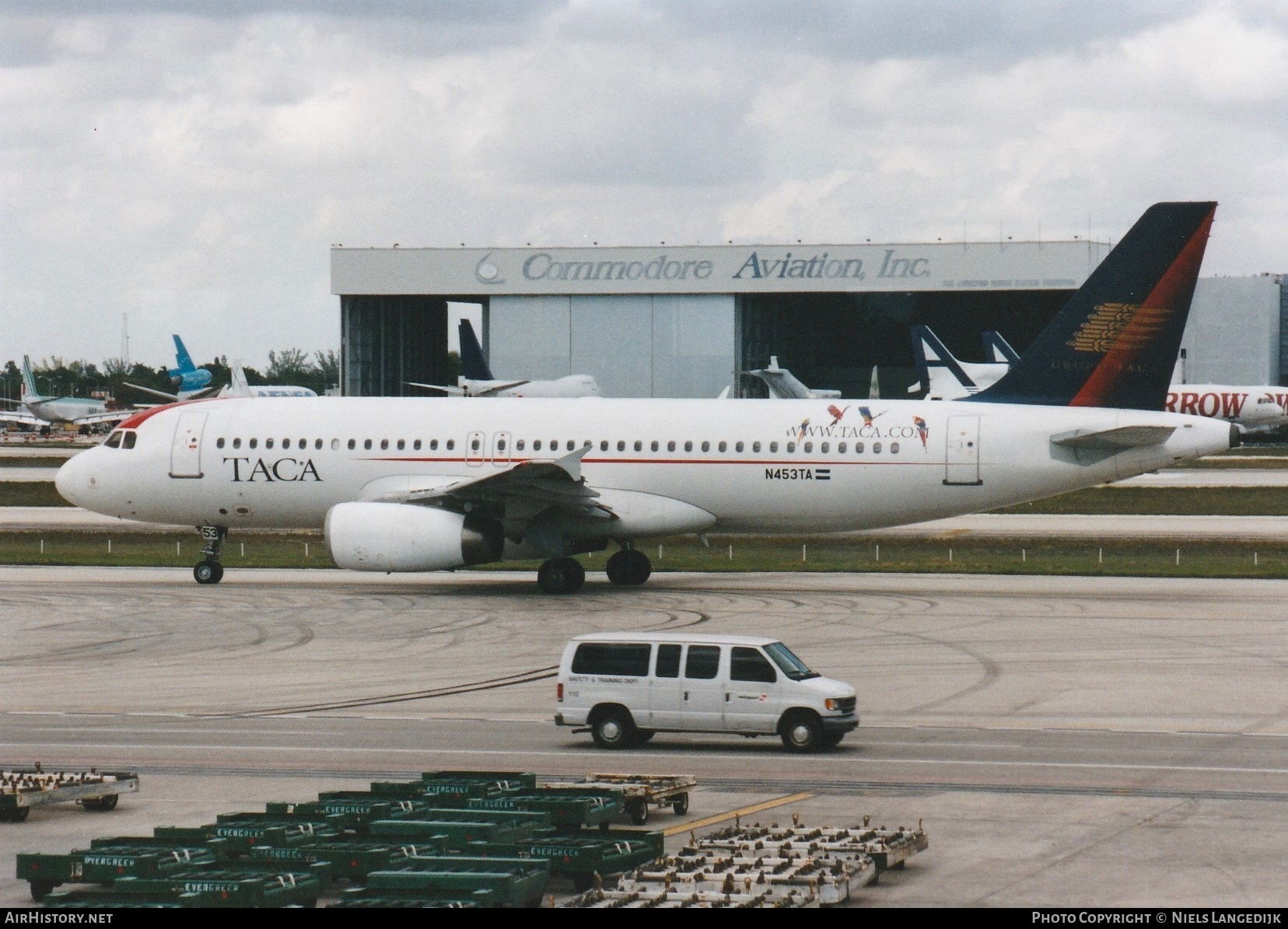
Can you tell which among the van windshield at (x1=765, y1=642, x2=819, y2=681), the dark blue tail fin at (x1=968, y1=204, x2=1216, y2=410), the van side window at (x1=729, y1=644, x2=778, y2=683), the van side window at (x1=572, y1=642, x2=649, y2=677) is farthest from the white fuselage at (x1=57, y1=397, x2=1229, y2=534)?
the van side window at (x1=729, y1=644, x2=778, y2=683)

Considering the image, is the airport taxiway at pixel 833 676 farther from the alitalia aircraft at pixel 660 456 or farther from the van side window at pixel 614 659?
the alitalia aircraft at pixel 660 456

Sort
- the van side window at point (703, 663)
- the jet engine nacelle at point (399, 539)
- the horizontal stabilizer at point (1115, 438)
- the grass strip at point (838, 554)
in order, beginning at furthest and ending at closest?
the grass strip at point (838, 554), the horizontal stabilizer at point (1115, 438), the jet engine nacelle at point (399, 539), the van side window at point (703, 663)

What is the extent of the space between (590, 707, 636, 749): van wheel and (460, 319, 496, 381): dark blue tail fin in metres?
81.9

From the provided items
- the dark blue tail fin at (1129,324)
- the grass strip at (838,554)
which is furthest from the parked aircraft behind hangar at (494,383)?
the dark blue tail fin at (1129,324)

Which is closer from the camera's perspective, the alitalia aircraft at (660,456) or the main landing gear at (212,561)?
the alitalia aircraft at (660,456)

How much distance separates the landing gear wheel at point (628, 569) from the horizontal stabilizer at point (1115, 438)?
11284mm

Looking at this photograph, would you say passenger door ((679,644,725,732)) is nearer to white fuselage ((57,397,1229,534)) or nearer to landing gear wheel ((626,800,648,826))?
landing gear wheel ((626,800,648,826))

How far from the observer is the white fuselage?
39969 mm

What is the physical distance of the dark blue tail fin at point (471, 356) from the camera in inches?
4040

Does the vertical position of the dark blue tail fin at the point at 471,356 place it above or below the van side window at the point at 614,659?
above

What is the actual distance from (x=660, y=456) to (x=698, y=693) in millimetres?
19819

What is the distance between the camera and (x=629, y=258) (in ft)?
353

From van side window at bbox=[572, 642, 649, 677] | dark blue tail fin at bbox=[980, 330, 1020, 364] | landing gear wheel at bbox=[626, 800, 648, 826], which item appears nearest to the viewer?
landing gear wheel at bbox=[626, 800, 648, 826]

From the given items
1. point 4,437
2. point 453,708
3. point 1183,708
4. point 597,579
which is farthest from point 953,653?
point 4,437
